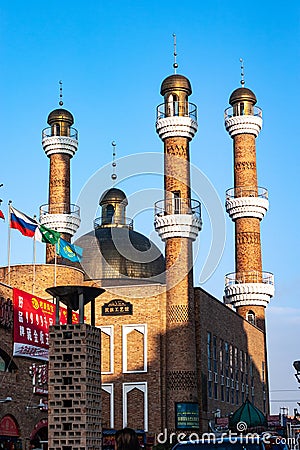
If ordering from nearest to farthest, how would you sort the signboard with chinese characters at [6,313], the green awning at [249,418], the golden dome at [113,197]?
the signboard with chinese characters at [6,313] → the green awning at [249,418] → the golden dome at [113,197]

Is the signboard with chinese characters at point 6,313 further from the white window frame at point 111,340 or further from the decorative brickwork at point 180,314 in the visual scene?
the decorative brickwork at point 180,314

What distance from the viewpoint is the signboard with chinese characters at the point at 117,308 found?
4238 cm

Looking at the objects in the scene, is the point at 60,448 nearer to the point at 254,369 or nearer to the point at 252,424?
the point at 252,424

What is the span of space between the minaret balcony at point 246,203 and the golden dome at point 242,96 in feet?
19.8

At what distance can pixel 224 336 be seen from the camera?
4728cm

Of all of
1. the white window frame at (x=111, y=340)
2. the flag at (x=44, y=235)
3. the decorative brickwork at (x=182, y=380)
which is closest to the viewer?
the flag at (x=44, y=235)

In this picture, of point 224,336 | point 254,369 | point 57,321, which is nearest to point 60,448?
point 57,321

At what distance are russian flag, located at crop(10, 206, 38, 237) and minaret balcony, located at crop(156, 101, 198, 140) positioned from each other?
11.3 m

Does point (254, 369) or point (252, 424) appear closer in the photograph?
point (252, 424)

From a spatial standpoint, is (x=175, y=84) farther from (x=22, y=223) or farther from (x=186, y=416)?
(x=186, y=416)

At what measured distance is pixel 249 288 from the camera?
51938 millimetres

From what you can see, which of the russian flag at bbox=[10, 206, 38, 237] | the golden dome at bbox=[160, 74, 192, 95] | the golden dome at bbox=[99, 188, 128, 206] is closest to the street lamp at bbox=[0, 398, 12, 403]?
the russian flag at bbox=[10, 206, 38, 237]

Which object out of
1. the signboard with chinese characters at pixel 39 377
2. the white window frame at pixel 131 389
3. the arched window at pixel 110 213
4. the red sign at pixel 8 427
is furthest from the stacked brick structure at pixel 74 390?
the arched window at pixel 110 213

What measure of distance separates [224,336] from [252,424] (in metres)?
12.1
